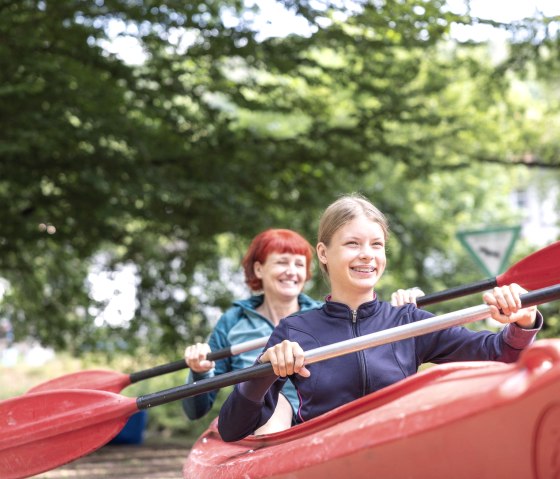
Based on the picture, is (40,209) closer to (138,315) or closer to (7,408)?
(138,315)

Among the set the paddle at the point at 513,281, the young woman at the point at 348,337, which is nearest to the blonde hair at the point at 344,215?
the young woman at the point at 348,337

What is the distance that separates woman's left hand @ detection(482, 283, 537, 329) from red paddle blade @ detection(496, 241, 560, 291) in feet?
3.98

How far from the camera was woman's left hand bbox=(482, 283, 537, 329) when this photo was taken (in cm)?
284

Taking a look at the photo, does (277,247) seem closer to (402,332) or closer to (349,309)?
(349,309)

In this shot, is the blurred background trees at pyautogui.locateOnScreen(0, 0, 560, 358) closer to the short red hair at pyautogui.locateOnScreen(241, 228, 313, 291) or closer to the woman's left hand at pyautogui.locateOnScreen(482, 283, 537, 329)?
the short red hair at pyautogui.locateOnScreen(241, 228, 313, 291)

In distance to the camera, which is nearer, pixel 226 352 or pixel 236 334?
pixel 226 352

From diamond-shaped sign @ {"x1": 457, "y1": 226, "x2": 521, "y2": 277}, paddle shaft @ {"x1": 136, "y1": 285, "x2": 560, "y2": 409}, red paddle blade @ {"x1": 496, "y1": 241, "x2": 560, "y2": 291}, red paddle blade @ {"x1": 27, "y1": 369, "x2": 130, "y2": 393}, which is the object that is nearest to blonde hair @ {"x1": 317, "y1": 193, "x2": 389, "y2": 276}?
paddle shaft @ {"x1": 136, "y1": 285, "x2": 560, "y2": 409}

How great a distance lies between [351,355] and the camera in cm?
309

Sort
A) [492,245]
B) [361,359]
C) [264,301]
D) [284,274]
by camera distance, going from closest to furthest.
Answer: [361,359]
[284,274]
[264,301]
[492,245]

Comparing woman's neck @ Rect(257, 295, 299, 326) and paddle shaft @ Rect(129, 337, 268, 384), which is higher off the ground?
woman's neck @ Rect(257, 295, 299, 326)

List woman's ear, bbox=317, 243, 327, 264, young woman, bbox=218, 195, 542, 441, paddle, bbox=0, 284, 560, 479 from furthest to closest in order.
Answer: paddle, bbox=0, 284, 560, 479
woman's ear, bbox=317, 243, 327, 264
young woman, bbox=218, 195, 542, 441

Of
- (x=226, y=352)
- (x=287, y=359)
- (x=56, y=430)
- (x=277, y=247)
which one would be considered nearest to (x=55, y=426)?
(x=56, y=430)

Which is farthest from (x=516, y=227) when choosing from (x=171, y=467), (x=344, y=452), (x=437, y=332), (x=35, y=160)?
(x=344, y=452)

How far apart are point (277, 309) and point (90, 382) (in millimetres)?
1280
